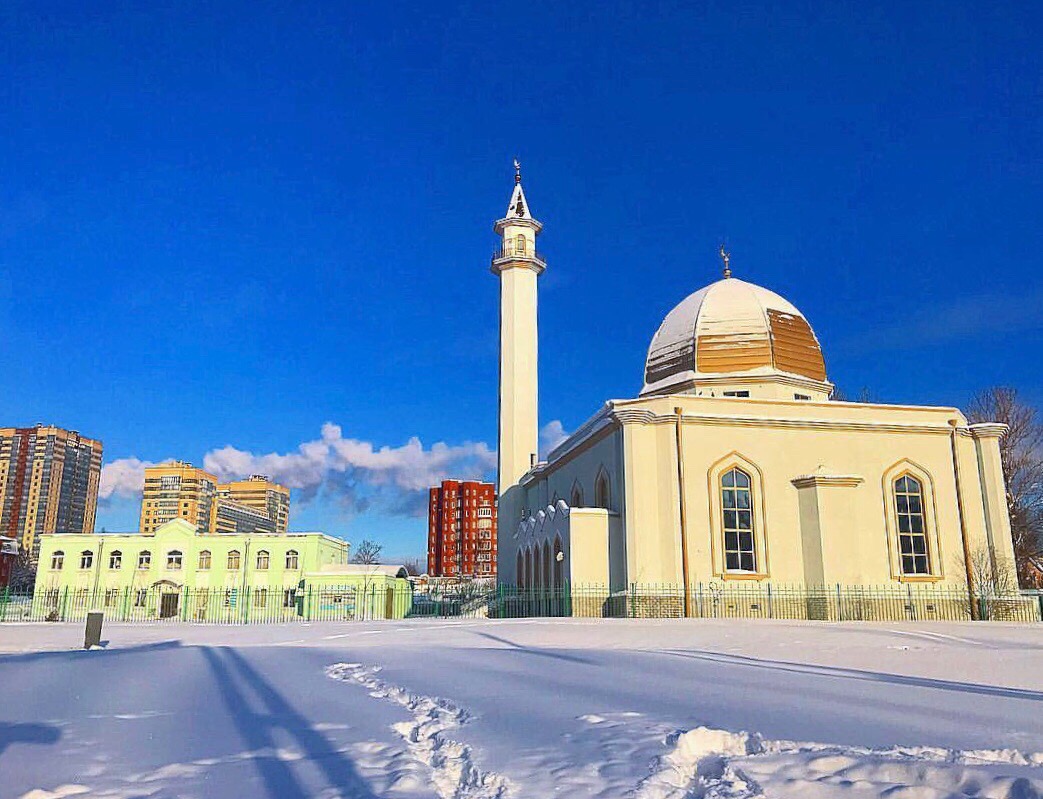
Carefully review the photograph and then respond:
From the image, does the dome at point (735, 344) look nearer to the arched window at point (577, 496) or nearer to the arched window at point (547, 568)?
the arched window at point (577, 496)

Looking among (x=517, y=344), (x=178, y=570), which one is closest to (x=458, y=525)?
(x=178, y=570)

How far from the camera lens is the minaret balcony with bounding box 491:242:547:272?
3575cm

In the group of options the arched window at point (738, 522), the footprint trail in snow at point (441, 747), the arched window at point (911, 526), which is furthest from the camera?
the arched window at point (911, 526)

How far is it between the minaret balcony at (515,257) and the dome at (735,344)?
790 cm

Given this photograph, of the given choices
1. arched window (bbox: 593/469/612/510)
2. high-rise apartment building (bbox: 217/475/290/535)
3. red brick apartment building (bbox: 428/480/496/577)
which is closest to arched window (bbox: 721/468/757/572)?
arched window (bbox: 593/469/612/510)

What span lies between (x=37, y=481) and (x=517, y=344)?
8168 cm

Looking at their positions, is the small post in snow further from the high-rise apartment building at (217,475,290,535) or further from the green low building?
the high-rise apartment building at (217,475,290,535)

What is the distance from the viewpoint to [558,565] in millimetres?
25344

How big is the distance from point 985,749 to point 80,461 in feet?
359

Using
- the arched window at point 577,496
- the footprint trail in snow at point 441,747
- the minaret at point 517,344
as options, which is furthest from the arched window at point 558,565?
the footprint trail in snow at point 441,747

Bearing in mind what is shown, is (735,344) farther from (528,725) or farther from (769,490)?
(528,725)

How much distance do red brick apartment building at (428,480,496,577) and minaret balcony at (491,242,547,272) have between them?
214 feet

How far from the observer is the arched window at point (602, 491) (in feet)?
84.0

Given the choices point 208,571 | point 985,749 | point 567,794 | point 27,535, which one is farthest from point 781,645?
point 27,535
